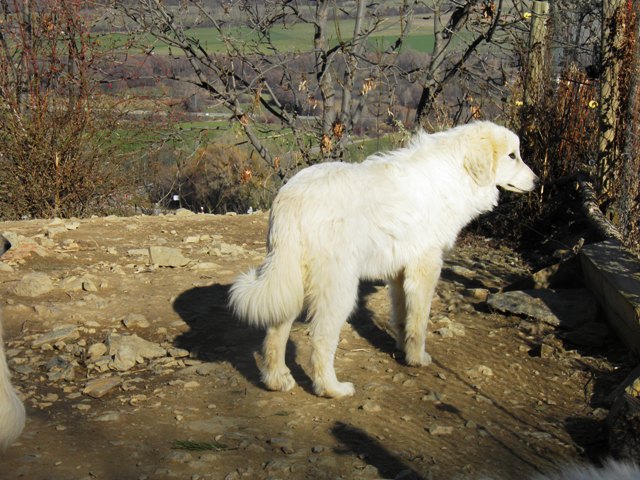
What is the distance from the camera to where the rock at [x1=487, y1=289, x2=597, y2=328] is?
6.29 m

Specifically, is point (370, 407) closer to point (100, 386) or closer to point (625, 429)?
point (625, 429)

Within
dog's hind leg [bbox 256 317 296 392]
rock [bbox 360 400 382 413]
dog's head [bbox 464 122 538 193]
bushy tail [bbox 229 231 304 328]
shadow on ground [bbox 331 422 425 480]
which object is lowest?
rock [bbox 360 400 382 413]

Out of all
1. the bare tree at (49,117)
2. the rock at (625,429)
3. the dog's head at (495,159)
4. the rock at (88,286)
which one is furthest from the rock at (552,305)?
the bare tree at (49,117)

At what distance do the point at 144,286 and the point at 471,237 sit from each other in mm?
4437

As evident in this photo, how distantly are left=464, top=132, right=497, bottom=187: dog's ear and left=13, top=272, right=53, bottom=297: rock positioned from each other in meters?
3.61

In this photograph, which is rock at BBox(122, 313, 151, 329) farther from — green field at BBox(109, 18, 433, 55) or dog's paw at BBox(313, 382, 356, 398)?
green field at BBox(109, 18, 433, 55)

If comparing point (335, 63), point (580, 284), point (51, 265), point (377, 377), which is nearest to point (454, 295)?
point (580, 284)

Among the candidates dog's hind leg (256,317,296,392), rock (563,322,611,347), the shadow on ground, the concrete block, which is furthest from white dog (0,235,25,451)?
rock (563,322,611,347)

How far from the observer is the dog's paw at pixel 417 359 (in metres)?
5.58

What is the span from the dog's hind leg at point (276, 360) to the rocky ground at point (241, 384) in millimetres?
85

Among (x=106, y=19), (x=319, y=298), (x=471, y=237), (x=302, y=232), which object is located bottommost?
(x=471, y=237)

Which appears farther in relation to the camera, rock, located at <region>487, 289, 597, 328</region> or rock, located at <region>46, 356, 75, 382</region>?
rock, located at <region>487, 289, 597, 328</region>

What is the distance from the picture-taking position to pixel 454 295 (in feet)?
23.4

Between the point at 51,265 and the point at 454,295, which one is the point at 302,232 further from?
the point at 51,265
